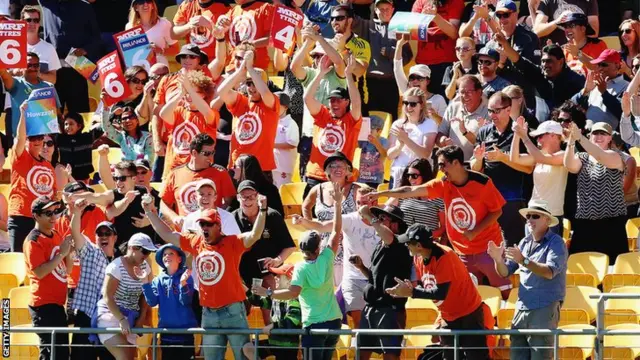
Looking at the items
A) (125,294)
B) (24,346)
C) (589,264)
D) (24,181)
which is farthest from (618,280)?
(24,181)

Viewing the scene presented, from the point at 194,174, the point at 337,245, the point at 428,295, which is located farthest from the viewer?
the point at 194,174

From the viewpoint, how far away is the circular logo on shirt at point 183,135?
16.5m

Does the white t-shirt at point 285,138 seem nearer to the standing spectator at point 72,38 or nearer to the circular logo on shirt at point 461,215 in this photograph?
the circular logo on shirt at point 461,215

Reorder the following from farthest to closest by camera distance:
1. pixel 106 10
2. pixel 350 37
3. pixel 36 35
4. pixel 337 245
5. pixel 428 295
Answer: pixel 106 10, pixel 36 35, pixel 350 37, pixel 337 245, pixel 428 295

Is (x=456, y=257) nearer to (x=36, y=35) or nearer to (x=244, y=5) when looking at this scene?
(x=244, y=5)

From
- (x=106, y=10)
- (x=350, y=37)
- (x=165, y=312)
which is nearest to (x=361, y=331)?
(x=165, y=312)

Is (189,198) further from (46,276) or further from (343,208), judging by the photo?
(46,276)

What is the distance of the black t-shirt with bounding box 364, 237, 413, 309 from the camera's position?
1391 cm

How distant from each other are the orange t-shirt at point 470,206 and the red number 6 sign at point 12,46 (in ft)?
16.0

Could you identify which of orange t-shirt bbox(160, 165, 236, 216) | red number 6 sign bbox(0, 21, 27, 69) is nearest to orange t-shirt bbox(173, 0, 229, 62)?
red number 6 sign bbox(0, 21, 27, 69)

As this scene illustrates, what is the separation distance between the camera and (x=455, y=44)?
1850 cm

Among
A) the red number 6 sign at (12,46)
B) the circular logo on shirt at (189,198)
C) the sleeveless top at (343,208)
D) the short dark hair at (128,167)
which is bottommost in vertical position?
the sleeveless top at (343,208)

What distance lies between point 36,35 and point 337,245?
20.6ft

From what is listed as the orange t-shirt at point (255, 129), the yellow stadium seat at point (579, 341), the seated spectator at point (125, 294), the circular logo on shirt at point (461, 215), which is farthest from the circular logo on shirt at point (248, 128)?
the yellow stadium seat at point (579, 341)
